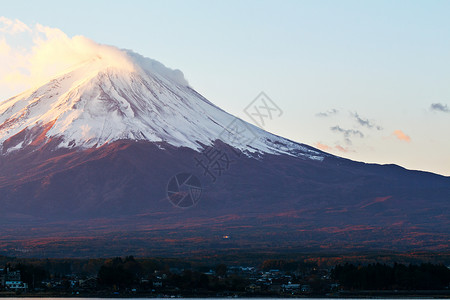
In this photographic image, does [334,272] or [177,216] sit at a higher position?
[177,216]

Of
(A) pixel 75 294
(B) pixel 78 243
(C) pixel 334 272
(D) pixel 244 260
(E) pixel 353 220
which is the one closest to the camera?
(A) pixel 75 294

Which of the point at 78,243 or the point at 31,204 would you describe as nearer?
the point at 78,243

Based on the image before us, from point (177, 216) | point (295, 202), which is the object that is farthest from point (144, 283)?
point (295, 202)

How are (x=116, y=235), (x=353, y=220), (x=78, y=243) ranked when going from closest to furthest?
(x=78, y=243) < (x=116, y=235) < (x=353, y=220)

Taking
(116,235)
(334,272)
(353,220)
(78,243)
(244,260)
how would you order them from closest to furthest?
(334,272), (244,260), (78,243), (116,235), (353,220)

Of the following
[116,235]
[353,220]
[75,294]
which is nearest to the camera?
[75,294]

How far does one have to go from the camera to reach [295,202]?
652ft

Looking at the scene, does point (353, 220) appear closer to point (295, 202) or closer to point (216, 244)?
point (295, 202)

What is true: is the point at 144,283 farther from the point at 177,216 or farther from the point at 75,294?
the point at 177,216

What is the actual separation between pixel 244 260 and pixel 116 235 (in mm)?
41408

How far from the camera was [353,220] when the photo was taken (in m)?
189

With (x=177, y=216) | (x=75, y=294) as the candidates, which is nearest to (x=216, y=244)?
(x=177, y=216)

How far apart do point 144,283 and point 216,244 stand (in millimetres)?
61521

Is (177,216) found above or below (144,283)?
above
